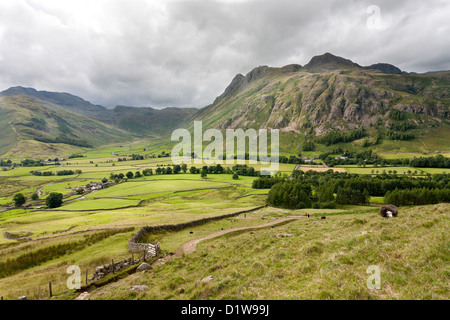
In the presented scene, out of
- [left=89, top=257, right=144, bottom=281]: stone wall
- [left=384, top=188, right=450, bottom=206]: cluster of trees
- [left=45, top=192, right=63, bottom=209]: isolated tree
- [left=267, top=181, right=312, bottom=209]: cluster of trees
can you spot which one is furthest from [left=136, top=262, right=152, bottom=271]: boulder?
[left=45, top=192, right=63, bottom=209]: isolated tree

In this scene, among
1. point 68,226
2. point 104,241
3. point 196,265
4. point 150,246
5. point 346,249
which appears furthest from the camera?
point 68,226

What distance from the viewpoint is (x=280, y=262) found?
19.2m

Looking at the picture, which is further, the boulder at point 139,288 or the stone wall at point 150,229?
the stone wall at point 150,229

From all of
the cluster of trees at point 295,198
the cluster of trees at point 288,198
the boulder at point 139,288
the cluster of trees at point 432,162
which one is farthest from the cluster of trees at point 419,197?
the cluster of trees at point 432,162

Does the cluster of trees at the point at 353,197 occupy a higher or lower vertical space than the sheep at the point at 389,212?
lower

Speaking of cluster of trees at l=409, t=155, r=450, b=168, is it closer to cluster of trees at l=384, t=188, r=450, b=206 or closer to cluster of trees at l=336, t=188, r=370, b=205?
cluster of trees at l=384, t=188, r=450, b=206

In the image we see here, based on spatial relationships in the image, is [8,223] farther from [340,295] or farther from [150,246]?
[340,295]

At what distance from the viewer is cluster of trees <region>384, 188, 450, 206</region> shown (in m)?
77.4

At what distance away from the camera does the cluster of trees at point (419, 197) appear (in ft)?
→ 254

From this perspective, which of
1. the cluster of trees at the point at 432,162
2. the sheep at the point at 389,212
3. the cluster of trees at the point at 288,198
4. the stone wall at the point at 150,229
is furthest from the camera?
the cluster of trees at the point at 432,162

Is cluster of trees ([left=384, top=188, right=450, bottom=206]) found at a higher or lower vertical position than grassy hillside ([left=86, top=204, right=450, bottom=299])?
lower

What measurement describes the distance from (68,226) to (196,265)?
44.4 m

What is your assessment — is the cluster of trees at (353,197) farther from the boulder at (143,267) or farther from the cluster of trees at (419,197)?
the boulder at (143,267)
